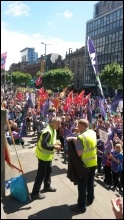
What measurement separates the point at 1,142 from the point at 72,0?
298 cm

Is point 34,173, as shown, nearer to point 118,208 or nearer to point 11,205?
point 11,205

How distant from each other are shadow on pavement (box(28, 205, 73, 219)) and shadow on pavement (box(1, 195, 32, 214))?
32cm

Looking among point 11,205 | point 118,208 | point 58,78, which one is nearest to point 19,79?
point 58,78

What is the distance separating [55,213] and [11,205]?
2.87 ft

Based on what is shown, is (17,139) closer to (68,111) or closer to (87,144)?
(68,111)

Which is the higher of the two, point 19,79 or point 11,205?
point 19,79

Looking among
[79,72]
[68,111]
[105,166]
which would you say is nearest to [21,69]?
[79,72]

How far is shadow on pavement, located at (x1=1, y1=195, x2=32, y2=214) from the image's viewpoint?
17.0ft

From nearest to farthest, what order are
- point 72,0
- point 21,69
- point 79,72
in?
point 72,0, point 79,72, point 21,69

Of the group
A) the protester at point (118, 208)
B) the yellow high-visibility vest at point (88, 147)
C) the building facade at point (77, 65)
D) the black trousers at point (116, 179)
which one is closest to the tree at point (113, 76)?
the building facade at point (77, 65)

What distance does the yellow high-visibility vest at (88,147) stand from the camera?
198 inches

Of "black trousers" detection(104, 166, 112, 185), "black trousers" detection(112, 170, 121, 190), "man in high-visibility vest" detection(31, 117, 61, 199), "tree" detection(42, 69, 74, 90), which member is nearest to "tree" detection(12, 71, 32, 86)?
"tree" detection(42, 69, 74, 90)

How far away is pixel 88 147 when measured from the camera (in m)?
5.15

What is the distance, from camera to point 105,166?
737 centimetres
